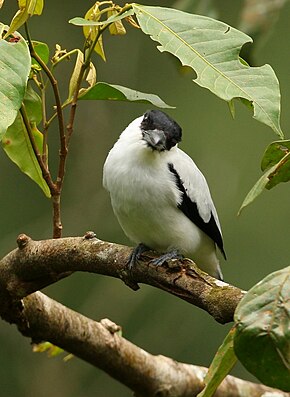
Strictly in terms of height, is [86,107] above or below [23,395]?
above

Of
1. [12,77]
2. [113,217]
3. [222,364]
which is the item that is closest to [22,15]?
[12,77]

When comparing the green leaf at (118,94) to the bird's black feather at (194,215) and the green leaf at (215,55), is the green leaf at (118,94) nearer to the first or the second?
the green leaf at (215,55)

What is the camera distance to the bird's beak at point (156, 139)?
275 centimetres

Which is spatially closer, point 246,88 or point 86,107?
point 246,88

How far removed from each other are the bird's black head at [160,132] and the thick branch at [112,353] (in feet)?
1.88

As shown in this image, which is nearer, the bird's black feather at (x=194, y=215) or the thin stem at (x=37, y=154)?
the thin stem at (x=37, y=154)

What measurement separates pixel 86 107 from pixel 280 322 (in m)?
4.45

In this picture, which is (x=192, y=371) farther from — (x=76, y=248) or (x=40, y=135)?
(x=40, y=135)

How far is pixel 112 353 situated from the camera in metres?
2.78

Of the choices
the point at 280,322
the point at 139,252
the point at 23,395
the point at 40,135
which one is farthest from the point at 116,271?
the point at 23,395

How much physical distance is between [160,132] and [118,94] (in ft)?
1.68

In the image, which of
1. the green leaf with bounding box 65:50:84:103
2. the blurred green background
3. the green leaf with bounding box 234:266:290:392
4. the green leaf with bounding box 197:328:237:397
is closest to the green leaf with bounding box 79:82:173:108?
the green leaf with bounding box 65:50:84:103

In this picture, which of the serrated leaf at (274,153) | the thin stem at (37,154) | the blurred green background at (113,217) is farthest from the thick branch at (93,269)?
the blurred green background at (113,217)

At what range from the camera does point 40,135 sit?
2.36 meters
